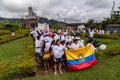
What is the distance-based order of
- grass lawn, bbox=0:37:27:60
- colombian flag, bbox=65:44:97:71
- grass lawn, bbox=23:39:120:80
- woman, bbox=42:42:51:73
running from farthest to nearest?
grass lawn, bbox=0:37:27:60 < woman, bbox=42:42:51:73 < colombian flag, bbox=65:44:97:71 < grass lawn, bbox=23:39:120:80

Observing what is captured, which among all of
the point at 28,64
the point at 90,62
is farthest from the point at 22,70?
the point at 90,62

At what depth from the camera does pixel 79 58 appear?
9.81 meters

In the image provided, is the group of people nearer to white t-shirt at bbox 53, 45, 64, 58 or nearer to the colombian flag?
white t-shirt at bbox 53, 45, 64, 58

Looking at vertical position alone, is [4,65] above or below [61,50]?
below

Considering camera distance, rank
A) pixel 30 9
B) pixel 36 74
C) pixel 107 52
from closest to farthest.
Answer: pixel 36 74, pixel 107 52, pixel 30 9

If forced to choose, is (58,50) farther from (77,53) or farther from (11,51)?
(11,51)

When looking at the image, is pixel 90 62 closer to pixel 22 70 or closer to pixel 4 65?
pixel 22 70

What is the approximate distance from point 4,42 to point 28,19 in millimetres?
59999

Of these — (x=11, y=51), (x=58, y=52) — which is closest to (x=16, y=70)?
(x=58, y=52)

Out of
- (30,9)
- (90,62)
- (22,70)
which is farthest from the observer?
(30,9)

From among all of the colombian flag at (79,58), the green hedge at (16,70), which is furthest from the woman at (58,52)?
the green hedge at (16,70)

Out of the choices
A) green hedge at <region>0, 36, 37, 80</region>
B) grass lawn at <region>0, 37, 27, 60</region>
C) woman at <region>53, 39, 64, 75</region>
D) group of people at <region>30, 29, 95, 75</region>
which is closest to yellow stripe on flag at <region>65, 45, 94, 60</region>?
group of people at <region>30, 29, 95, 75</region>

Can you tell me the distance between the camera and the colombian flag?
9.61 m

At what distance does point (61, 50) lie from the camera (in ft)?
30.6
